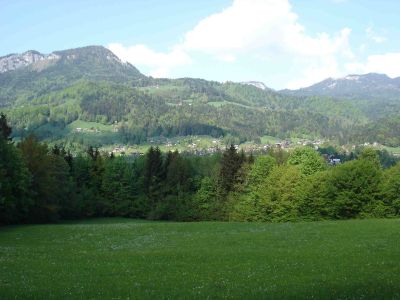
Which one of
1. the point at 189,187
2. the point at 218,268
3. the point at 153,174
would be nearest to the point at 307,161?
the point at 189,187

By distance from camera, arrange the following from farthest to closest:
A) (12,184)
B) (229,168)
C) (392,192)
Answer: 1. (229,168)
2. (392,192)
3. (12,184)

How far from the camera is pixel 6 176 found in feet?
195

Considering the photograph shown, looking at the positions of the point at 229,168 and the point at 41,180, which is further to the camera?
the point at 229,168

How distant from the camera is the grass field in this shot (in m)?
18.2

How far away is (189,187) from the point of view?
10350 cm

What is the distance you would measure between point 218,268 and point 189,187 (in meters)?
78.9

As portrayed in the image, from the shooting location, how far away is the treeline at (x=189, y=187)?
228 feet

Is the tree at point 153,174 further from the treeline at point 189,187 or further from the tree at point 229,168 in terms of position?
the tree at point 229,168

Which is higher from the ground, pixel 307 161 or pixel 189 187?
pixel 307 161

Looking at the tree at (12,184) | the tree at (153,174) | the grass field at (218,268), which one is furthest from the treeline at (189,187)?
the grass field at (218,268)

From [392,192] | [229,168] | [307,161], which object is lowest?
[392,192]

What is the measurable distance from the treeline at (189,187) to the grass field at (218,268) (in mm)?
26132

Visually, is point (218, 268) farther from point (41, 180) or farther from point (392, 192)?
point (392, 192)

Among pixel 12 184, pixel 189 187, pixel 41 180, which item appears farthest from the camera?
pixel 189 187
